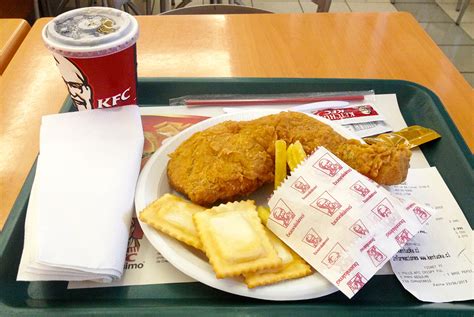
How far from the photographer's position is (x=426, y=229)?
795mm

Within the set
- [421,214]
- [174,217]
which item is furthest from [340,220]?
[174,217]

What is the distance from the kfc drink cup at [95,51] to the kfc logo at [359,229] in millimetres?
523

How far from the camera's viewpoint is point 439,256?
75cm

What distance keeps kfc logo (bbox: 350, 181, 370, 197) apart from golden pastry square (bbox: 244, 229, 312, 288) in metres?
0.14

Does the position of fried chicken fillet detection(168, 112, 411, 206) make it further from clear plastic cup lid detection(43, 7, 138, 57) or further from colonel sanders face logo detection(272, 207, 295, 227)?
clear plastic cup lid detection(43, 7, 138, 57)

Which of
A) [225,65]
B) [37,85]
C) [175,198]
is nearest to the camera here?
[175,198]

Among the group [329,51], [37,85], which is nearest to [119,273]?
[37,85]

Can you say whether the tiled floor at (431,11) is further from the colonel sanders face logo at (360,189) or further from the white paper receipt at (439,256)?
the colonel sanders face logo at (360,189)

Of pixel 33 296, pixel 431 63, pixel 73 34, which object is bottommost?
pixel 33 296

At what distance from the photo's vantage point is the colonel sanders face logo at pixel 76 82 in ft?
2.60

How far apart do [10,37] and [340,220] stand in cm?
117

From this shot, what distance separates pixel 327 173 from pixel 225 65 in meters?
0.65

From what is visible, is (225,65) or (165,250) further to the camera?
(225,65)

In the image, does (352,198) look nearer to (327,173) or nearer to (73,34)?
(327,173)
